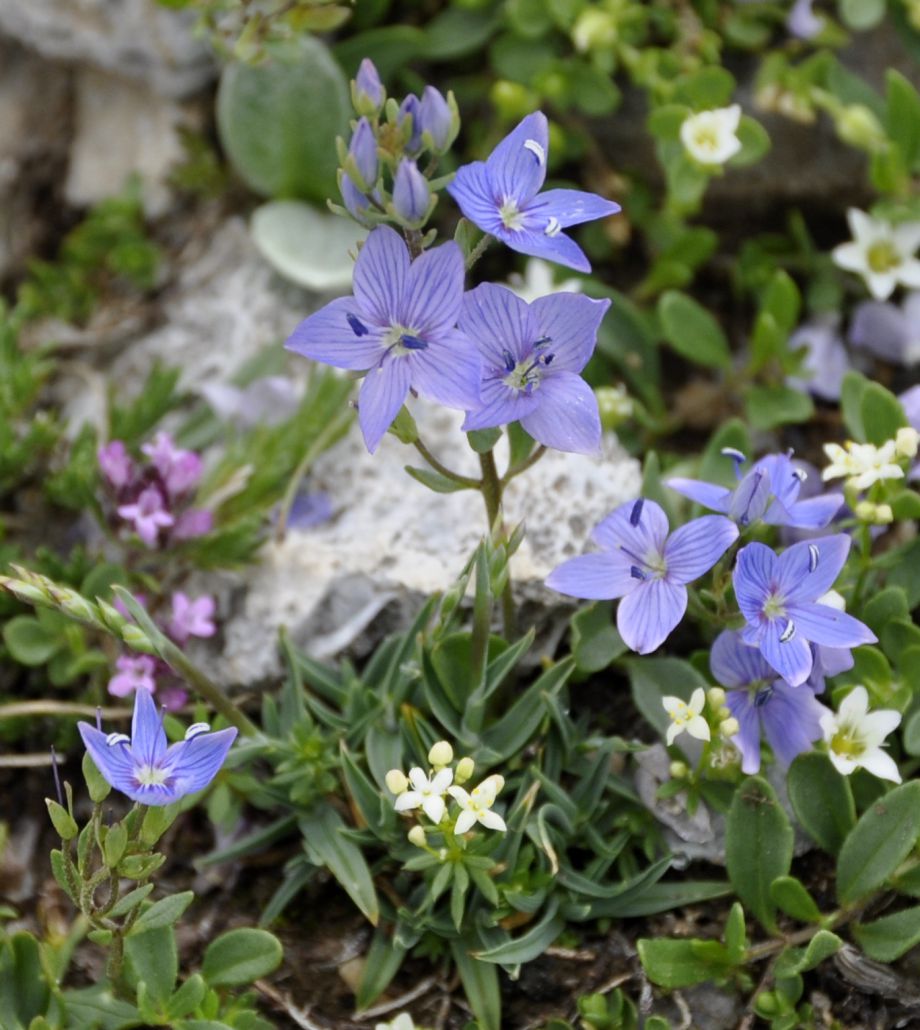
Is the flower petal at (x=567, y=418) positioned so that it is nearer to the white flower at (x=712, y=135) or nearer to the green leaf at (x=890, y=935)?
the green leaf at (x=890, y=935)

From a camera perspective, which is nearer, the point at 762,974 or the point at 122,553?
the point at 762,974

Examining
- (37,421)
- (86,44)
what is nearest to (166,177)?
(86,44)

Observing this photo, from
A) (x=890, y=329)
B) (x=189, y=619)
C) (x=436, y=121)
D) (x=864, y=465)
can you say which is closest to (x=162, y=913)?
(x=189, y=619)

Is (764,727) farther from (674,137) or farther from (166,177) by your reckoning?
(166,177)

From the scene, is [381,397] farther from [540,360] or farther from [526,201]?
[526,201]

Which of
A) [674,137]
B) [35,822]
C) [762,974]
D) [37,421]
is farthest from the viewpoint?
[674,137]

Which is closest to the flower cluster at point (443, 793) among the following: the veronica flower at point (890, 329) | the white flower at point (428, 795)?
the white flower at point (428, 795)
